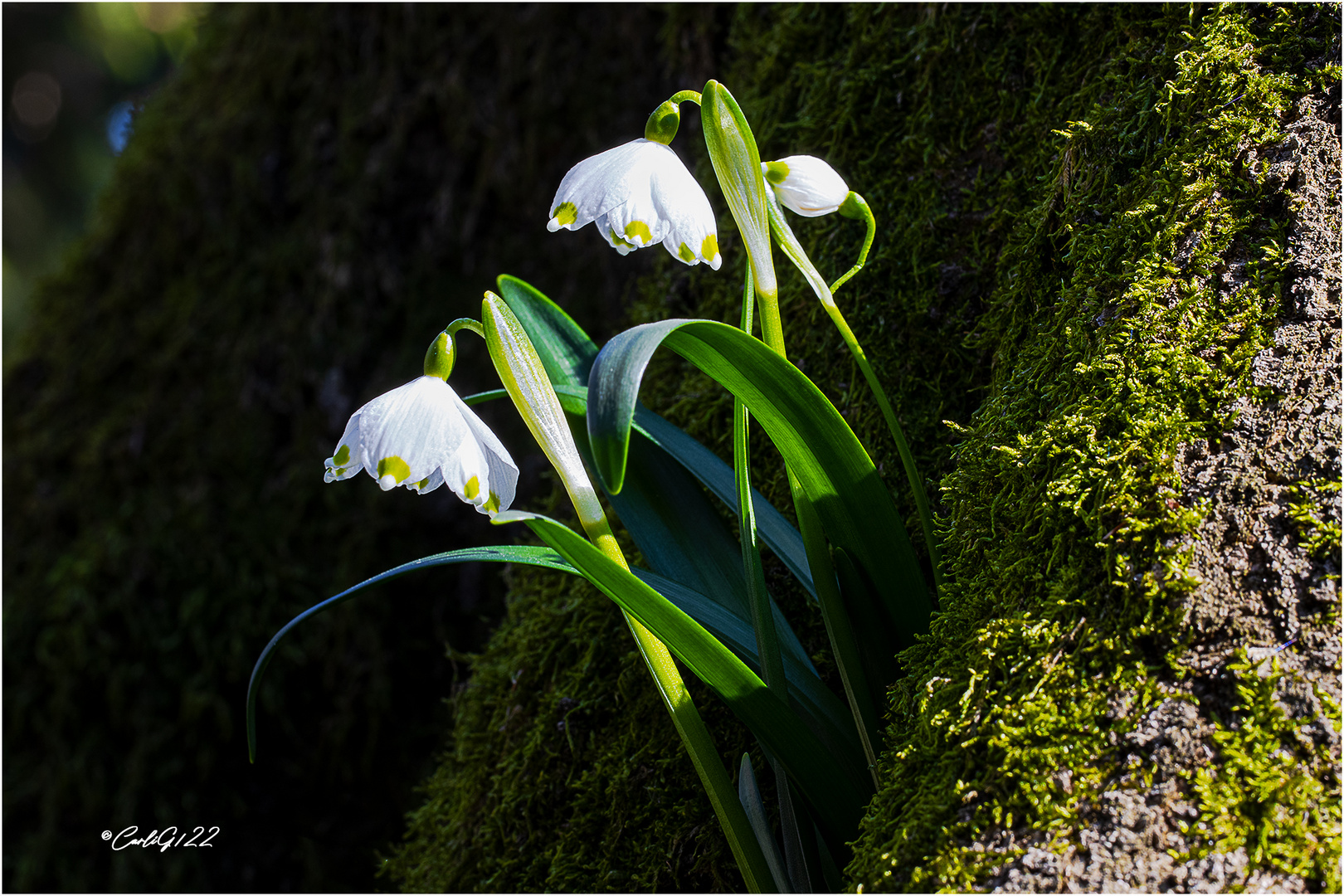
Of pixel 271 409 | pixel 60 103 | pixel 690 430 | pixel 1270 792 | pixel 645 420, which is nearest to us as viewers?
pixel 1270 792

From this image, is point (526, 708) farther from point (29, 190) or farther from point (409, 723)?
point (29, 190)

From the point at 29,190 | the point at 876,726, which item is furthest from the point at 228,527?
the point at 29,190

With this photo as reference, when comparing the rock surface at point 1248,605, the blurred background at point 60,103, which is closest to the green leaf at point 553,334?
the rock surface at point 1248,605

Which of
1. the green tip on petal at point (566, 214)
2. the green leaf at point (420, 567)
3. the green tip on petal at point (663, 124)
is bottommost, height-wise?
the green leaf at point (420, 567)

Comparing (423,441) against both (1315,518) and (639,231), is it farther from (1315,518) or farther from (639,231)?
(1315,518)

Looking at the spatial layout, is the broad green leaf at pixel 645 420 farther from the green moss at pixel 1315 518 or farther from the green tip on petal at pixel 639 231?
the green moss at pixel 1315 518

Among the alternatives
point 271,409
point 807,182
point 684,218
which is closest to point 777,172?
point 807,182
